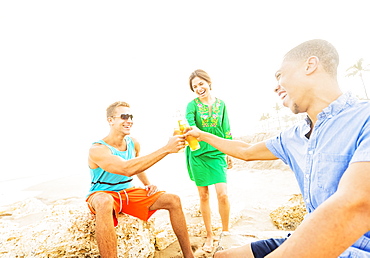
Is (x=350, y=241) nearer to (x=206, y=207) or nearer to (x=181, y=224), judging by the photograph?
(x=181, y=224)

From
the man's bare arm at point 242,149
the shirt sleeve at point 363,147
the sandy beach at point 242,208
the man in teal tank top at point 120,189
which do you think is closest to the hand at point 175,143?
the man in teal tank top at point 120,189

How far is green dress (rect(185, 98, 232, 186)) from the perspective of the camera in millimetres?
3719

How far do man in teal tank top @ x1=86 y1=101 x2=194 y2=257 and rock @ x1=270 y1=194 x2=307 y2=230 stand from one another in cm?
225

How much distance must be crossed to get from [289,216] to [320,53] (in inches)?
148

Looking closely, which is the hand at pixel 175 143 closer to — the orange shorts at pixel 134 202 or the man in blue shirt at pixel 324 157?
the orange shorts at pixel 134 202

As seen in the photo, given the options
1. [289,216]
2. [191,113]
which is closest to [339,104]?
[191,113]

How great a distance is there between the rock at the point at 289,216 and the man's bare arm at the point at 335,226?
3752 mm

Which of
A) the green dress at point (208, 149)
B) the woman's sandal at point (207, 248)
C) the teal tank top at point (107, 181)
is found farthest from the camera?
the green dress at point (208, 149)

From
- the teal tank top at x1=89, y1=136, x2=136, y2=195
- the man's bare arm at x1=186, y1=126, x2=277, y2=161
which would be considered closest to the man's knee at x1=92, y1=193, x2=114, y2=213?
the teal tank top at x1=89, y1=136, x2=136, y2=195

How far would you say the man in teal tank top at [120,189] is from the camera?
2.59 meters

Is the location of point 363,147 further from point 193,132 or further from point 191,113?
point 191,113

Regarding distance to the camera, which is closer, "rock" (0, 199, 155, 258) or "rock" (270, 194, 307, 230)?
"rock" (0, 199, 155, 258)

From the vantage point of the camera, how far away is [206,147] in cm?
379

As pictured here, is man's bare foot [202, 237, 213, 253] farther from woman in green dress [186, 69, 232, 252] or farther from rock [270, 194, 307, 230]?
rock [270, 194, 307, 230]
